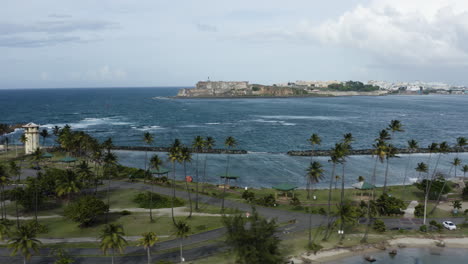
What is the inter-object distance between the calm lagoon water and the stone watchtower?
290 ft

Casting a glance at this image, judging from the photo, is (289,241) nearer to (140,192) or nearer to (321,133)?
(140,192)

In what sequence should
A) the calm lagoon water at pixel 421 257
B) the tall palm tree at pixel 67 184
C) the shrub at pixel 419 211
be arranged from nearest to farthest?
the calm lagoon water at pixel 421 257 < the tall palm tree at pixel 67 184 < the shrub at pixel 419 211

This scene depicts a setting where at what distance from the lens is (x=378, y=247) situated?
4806cm

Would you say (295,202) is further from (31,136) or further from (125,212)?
(31,136)

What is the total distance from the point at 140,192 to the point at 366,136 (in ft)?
362

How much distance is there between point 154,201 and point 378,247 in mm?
36367

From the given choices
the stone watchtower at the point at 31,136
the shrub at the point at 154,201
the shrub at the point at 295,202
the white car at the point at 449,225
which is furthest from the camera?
the stone watchtower at the point at 31,136

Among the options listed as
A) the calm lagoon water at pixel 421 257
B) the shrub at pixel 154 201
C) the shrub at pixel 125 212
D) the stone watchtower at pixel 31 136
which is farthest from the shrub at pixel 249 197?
the stone watchtower at pixel 31 136

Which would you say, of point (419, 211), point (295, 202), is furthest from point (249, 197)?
point (419, 211)

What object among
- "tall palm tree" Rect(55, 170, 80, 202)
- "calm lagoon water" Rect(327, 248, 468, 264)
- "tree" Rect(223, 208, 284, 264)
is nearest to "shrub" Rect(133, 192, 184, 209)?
"tall palm tree" Rect(55, 170, 80, 202)

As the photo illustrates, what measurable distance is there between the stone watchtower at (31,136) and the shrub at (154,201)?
5219 cm

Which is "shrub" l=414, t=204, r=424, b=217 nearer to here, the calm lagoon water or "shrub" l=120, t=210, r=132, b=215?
the calm lagoon water

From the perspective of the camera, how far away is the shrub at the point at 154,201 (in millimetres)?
61938

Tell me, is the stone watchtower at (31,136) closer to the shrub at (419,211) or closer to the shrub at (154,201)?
the shrub at (154,201)
